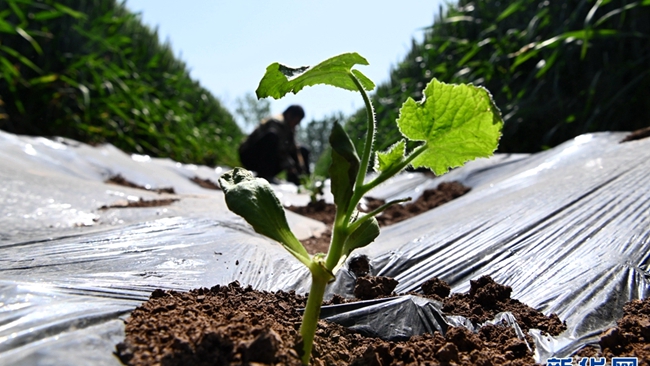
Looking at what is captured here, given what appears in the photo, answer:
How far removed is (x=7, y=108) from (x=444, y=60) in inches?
168

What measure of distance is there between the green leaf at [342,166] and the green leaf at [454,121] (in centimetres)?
13

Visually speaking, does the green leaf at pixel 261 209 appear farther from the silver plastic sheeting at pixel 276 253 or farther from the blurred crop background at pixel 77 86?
the blurred crop background at pixel 77 86

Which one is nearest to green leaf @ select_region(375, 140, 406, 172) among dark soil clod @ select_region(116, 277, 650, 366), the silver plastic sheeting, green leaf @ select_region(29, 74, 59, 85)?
dark soil clod @ select_region(116, 277, 650, 366)

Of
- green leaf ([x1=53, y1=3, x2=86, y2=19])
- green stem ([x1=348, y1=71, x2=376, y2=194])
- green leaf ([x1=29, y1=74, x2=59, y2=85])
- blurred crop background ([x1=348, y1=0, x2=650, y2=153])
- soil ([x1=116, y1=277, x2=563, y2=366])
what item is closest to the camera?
soil ([x1=116, y1=277, x2=563, y2=366])

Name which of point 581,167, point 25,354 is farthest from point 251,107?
point 25,354

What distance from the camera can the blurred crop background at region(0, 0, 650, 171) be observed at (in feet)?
10.9

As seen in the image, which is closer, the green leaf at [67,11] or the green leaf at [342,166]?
the green leaf at [342,166]

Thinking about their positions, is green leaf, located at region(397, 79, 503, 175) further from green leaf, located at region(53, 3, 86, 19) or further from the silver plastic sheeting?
green leaf, located at region(53, 3, 86, 19)

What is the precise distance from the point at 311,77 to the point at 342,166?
16 cm

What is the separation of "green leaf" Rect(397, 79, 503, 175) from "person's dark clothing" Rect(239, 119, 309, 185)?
5047 mm

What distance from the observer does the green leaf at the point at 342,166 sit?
2.05 feet

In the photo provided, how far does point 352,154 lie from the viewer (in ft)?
2.05

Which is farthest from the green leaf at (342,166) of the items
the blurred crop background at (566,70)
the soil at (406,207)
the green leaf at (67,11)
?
the green leaf at (67,11)

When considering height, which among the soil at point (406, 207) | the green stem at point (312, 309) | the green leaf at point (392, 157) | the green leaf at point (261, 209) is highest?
the green leaf at point (392, 157)
